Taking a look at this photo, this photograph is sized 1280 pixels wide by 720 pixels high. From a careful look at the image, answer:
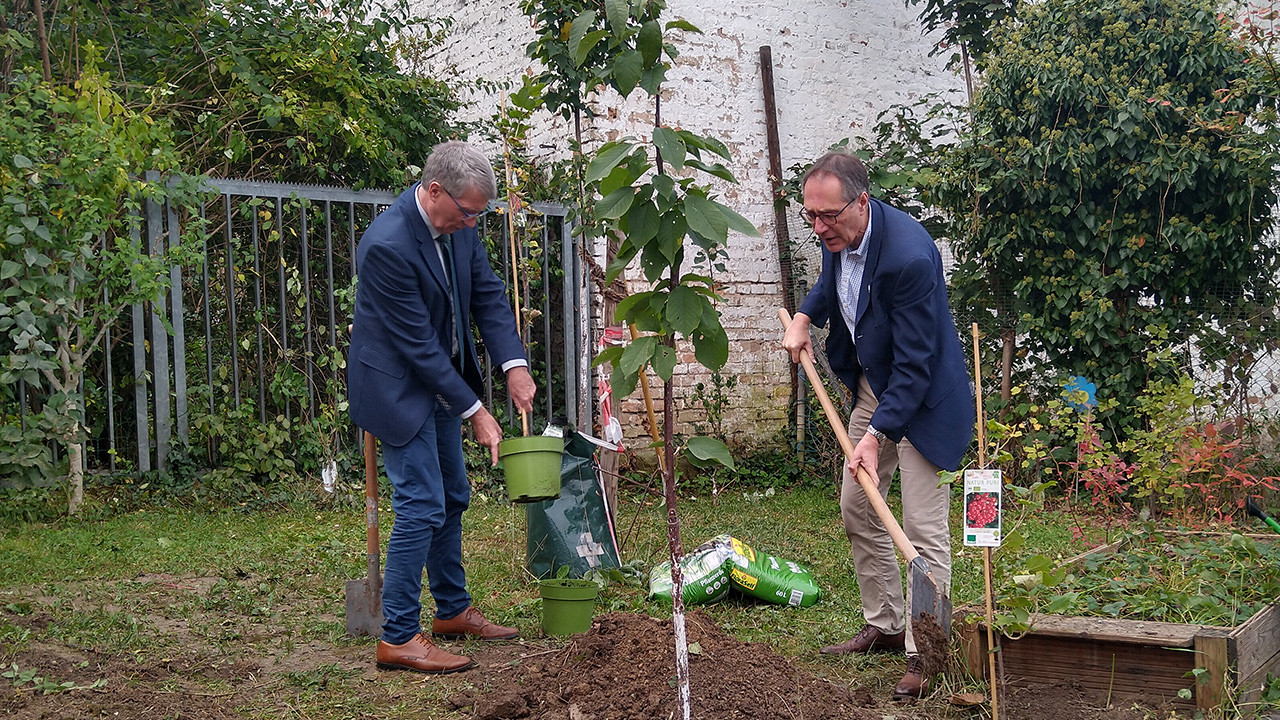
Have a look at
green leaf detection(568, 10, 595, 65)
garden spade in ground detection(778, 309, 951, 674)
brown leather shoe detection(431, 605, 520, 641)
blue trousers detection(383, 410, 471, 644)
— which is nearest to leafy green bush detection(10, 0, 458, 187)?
blue trousers detection(383, 410, 471, 644)

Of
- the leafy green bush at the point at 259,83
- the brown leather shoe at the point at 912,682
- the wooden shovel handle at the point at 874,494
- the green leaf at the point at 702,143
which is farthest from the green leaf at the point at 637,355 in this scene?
the leafy green bush at the point at 259,83

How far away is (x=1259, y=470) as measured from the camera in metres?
6.20

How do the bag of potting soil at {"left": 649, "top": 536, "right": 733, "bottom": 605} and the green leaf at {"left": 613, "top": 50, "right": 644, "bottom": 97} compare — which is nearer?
the green leaf at {"left": 613, "top": 50, "right": 644, "bottom": 97}

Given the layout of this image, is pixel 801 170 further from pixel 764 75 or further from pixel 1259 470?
pixel 1259 470

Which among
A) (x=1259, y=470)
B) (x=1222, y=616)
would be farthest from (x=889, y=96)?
(x=1222, y=616)

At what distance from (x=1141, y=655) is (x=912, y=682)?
0.70 meters

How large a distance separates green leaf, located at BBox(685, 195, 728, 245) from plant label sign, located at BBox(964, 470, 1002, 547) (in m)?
1.04

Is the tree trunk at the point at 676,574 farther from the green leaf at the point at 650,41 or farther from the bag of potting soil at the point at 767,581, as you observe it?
the bag of potting soil at the point at 767,581

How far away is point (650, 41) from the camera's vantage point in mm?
2580

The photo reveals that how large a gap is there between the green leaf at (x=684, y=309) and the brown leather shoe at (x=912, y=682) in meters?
1.51

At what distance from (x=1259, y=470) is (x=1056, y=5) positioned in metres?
3.23

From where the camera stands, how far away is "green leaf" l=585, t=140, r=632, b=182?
2549mm

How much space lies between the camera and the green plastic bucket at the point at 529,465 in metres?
3.60

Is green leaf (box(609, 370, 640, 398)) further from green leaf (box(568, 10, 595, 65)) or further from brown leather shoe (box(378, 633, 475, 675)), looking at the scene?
brown leather shoe (box(378, 633, 475, 675))
